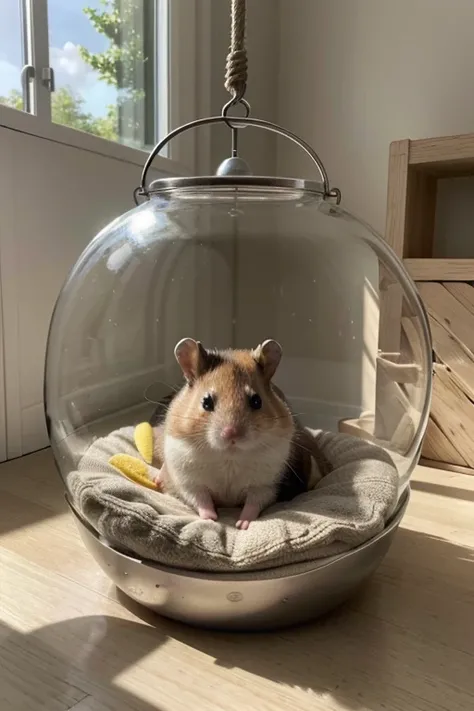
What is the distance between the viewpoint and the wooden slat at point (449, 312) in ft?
4.32

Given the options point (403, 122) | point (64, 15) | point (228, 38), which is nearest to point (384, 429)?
point (403, 122)

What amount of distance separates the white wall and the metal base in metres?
1.17

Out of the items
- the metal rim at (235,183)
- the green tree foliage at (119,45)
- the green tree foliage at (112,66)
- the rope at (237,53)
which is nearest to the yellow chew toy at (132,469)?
the metal rim at (235,183)

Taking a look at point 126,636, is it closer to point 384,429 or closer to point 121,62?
point 384,429

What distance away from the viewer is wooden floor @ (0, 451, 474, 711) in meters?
0.64

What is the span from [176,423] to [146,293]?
9.8 inches

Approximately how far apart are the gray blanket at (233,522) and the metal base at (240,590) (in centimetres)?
1

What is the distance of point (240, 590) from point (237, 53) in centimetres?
67

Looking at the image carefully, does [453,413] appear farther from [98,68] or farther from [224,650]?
[98,68]

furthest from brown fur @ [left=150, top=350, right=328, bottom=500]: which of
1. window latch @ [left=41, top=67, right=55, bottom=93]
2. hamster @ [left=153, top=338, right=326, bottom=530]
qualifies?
window latch @ [left=41, top=67, right=55, bottom=93]

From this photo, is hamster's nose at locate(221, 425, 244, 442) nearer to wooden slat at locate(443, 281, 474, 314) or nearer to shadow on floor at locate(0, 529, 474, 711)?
shadow on floor at locate(0, 529, 474, 711)

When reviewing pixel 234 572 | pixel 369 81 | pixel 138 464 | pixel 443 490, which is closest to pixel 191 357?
pixel 138 464

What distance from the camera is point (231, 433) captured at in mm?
781

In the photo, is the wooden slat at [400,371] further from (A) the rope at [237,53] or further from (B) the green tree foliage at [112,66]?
(B) the green tree foliage at [112,66]
